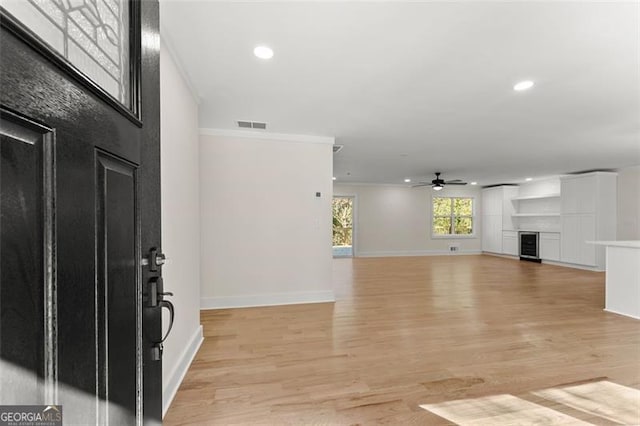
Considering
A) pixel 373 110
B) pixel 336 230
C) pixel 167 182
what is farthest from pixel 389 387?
pixel 336 230

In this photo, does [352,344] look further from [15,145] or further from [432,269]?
[432,269]

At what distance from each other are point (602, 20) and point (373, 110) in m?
1.83

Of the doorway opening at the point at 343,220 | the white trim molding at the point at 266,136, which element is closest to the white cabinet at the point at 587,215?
the doorway opening at the point at 343,220

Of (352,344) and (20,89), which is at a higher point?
(20,89)

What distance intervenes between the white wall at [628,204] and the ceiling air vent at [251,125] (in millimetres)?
8436

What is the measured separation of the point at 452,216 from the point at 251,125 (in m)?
8.84

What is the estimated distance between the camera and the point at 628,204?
672 cm

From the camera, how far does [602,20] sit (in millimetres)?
1705

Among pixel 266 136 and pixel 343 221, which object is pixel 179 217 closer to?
pixel 266 136

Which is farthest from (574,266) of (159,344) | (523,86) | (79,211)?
(79,211)

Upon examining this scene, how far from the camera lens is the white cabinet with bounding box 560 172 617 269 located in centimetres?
653

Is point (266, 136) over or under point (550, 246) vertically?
over

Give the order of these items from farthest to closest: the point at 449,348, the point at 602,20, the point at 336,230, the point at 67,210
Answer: the point at 336,230, the point at 449,348, the point at 602,20, the point at 67,210

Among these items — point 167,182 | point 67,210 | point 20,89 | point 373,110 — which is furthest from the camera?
point 373,110
